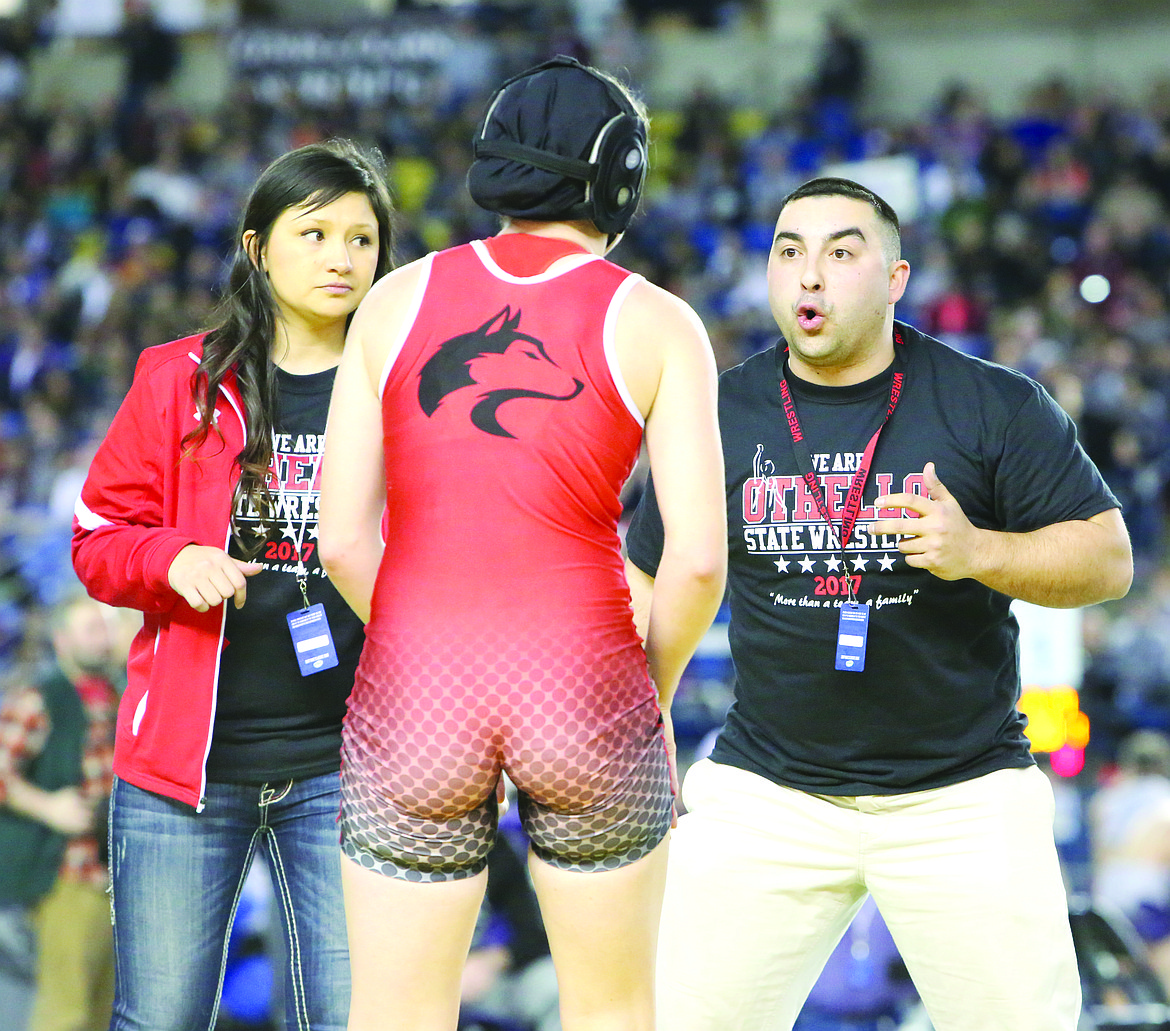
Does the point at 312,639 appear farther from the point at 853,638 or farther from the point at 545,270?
the point at 853,638

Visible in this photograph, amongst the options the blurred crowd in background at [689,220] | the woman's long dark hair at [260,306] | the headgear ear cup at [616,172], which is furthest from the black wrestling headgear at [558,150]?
the blurred crowd in background at [689,220]

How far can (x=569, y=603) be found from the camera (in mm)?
2049

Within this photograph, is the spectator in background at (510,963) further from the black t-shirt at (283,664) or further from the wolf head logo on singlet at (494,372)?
the wolf head logo on singlet at (494,372)

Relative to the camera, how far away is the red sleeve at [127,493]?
8.48 ft

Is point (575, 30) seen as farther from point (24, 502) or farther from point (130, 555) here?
point (130, 555)

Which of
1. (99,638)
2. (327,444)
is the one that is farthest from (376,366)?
(99,638)

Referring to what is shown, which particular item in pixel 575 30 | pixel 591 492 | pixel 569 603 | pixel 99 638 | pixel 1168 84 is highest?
pixel 575 30

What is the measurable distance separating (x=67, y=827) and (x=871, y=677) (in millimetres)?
3201

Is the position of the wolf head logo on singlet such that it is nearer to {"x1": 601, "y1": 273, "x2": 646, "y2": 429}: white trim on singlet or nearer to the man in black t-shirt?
{"x1": 601, "y1": 273, "x2": 646, "y2": 429}: white trim on singlet

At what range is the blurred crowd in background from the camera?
31.4 feet

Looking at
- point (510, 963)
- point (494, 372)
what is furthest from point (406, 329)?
point (510, 963)

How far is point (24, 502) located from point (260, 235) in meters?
8.90

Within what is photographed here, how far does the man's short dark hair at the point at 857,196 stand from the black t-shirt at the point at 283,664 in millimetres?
1187

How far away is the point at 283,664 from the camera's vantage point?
8.69 feet
